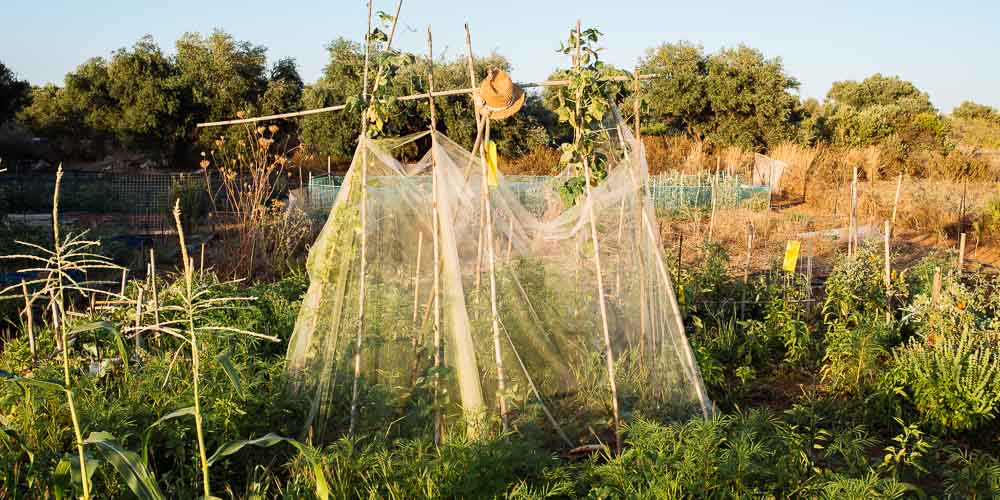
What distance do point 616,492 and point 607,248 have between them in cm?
150

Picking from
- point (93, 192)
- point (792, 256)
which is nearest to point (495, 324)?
point (792, 256)

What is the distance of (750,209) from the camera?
11.9 metres

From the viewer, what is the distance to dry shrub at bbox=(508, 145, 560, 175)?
17078mm

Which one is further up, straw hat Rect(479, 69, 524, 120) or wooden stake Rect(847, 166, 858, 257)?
straw hat Rect(479, 69, 524, 120)

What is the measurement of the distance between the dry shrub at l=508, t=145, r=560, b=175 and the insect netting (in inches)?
523

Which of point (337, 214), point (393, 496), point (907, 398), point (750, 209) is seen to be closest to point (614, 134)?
point (337, 214)

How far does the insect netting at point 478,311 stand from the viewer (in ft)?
10.0

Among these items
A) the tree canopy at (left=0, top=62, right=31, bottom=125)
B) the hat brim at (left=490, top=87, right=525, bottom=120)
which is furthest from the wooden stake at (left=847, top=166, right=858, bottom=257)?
the tree canopy at (left=0, top=62, right=31, bottom=125)

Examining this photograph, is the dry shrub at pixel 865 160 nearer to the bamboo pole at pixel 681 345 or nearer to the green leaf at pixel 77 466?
the bamboo pole at pixel 681 345

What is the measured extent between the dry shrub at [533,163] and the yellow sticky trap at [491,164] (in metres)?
13.6

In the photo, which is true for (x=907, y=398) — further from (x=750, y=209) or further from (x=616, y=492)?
(x=750, y=209)

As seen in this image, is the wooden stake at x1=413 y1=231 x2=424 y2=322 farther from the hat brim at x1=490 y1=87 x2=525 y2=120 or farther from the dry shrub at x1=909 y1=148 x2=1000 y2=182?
the dry shrub at x1=909 y1=148 x2=1000 y2=182

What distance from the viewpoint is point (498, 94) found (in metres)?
3.13

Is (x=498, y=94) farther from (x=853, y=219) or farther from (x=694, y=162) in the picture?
(x=694, y=162)
